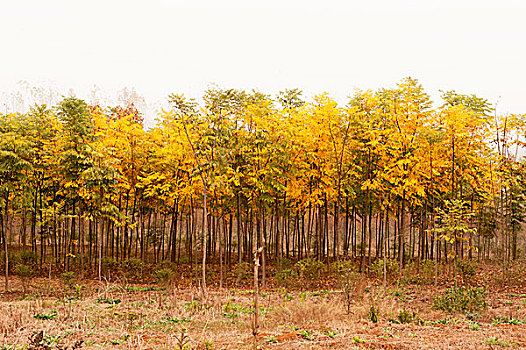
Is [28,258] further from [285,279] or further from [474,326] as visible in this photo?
[474,326]

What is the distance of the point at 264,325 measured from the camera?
368 inches

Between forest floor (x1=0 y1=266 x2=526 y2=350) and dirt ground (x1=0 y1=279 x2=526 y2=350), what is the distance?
0.07ft

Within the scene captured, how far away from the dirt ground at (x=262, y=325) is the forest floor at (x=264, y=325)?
0.8 inches

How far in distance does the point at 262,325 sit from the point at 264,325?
0.05 meters

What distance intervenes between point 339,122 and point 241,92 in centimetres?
397

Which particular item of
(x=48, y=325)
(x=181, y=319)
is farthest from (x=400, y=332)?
(x=48, y=325)

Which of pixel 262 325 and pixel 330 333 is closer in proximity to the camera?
pixel 330 333

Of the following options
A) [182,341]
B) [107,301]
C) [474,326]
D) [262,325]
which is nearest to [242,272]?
[107,301]

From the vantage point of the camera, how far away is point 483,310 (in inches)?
420

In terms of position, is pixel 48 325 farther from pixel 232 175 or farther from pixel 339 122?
pixel 339 122

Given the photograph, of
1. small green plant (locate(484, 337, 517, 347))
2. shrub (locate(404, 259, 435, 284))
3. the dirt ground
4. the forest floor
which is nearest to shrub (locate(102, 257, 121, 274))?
the dirt ground

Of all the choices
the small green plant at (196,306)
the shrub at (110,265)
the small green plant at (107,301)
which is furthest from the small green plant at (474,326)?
the shrub at (110,265)

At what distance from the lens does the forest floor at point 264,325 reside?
296 inches

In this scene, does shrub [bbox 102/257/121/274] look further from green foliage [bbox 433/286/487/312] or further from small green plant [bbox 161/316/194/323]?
green foliage [bbox 433/286/487/312]
